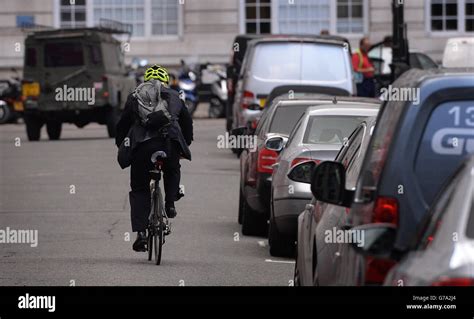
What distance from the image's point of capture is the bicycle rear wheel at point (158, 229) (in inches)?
514

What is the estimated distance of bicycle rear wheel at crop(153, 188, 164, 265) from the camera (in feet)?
42.8

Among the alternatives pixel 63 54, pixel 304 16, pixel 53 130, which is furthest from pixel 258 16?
pixel 63 54

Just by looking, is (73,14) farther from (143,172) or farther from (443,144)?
(443,144)

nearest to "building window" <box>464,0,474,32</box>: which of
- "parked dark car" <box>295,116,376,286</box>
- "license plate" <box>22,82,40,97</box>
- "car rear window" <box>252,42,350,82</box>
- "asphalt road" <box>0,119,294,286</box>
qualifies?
"license plate" <box>22,82,40,97</box>

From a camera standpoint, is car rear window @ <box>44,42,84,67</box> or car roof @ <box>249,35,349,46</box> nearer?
car roof @ <box>249,35,349,46</box>

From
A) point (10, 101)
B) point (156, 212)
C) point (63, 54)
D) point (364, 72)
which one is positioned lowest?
point (10, 101)

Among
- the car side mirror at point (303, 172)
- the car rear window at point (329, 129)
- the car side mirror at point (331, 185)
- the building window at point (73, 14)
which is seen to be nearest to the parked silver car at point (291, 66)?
the car rear window at point (329, 129)

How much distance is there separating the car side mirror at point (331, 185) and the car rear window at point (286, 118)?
8.67 m

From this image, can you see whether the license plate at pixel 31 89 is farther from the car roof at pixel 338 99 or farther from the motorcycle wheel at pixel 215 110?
the car roof at pixel 338 99

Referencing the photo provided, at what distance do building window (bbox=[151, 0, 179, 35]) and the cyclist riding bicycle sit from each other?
3725 cm

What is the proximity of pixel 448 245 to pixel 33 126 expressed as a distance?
1138 inches

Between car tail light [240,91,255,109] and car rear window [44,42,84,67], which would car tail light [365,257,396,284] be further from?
car rear window [44,42,84,67]

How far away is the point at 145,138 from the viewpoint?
13.3 meters

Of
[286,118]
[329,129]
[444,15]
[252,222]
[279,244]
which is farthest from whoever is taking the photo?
[444,15]
